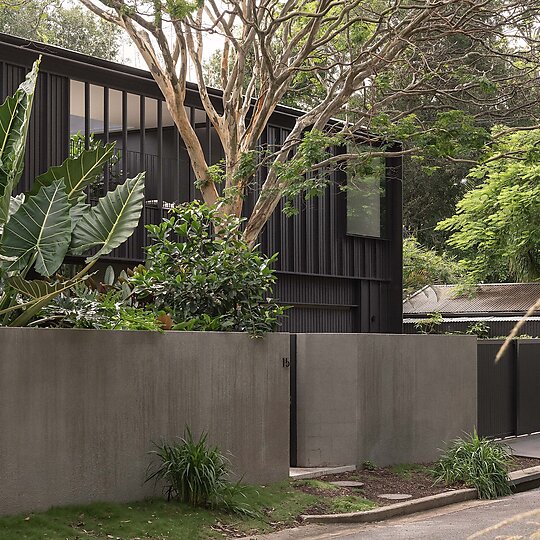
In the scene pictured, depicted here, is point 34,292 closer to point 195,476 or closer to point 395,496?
point 195,476

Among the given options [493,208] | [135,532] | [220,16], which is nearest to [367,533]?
[135,532]

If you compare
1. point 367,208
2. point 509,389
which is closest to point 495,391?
point 509,389

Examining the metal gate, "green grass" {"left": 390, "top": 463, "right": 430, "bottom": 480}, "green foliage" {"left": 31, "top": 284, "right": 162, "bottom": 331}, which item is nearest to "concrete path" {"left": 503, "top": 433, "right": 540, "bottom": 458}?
the metal gate

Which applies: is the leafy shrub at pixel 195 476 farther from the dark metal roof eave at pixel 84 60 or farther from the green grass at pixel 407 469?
the dark metal roof eave at pixel 84 60

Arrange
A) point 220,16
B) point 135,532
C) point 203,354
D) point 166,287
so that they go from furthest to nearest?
point 220,16, point 166,287, point 203,354, point 135,532

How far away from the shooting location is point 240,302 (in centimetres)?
1298

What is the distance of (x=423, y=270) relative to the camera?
4044 cm

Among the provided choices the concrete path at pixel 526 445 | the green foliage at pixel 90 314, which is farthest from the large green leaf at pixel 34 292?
the concrete path at pixel 526 445

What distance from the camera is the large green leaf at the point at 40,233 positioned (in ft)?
33.2

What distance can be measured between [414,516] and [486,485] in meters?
2.01

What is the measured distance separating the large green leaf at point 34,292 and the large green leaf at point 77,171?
4.30ft

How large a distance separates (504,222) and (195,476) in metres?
27.5

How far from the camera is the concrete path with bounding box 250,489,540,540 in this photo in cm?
1046

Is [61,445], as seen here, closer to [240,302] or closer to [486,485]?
[240,302]
